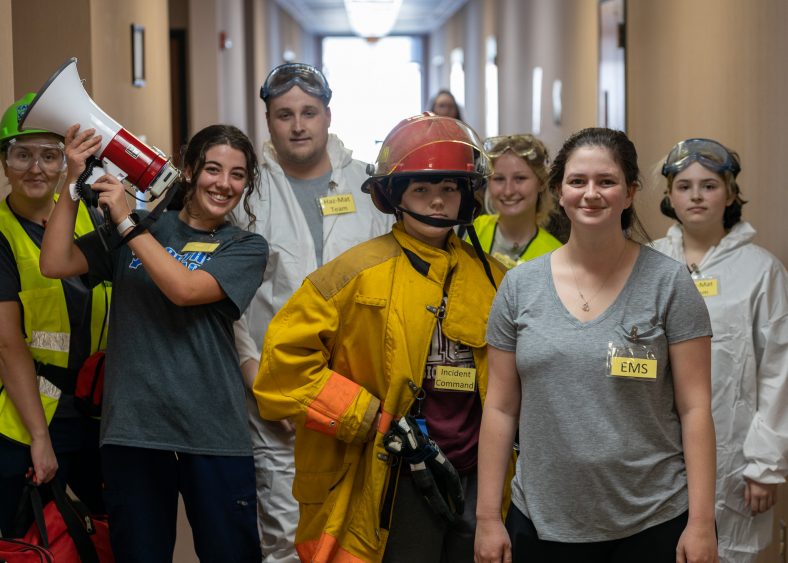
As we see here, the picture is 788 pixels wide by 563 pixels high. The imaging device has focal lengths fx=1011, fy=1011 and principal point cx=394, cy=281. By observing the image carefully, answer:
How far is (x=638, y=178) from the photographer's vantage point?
2.18 metres

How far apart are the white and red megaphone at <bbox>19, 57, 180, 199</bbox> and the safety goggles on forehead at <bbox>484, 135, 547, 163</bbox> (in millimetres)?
1417

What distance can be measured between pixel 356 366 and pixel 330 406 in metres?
0.14

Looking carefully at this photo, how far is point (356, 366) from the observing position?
2.39 meters

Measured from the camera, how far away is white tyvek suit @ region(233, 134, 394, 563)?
3041 mm

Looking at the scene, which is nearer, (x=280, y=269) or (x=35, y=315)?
(x=35, y=315)

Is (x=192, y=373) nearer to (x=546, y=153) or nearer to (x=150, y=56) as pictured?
(x=546, y=153)

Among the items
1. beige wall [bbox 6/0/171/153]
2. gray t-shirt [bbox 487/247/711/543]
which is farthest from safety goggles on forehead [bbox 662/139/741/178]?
Result: beige wall [bbox 6/0/171/153]

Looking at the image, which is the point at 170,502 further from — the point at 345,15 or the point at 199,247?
the point at 345,15

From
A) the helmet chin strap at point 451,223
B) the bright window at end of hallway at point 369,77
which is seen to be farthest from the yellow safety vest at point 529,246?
the bright window at end of hallway at point 369,77

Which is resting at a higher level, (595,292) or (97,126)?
(97,126)

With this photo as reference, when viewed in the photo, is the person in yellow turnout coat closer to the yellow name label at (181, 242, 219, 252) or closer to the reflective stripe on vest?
the yellow name label at (181, 242, 219, 252)

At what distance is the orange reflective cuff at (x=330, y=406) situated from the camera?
→ 2297 millimetres

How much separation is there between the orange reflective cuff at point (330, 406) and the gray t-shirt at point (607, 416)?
1.43 feet

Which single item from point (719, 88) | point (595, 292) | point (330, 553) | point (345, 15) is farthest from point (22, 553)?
point (345, 15)
